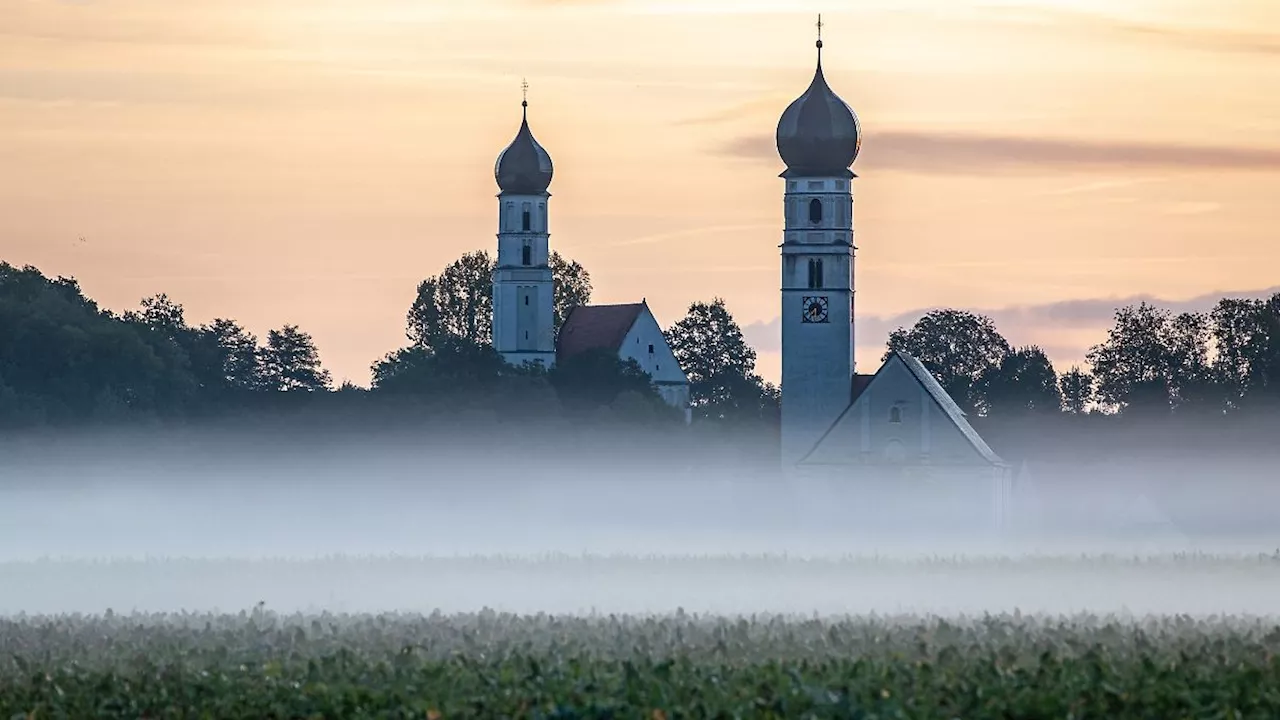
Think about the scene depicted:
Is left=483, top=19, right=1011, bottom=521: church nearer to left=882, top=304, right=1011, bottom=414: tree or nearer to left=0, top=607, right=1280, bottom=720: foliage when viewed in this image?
left=882, top=304, right=1011, bottom=414: tree

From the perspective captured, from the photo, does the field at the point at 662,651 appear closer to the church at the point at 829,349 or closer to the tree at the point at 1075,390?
the church at the point at 829,349

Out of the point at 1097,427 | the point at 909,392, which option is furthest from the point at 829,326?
the point at 1097,427

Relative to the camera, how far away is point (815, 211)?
378 ft

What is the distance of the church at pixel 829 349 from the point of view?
110688 millimetres

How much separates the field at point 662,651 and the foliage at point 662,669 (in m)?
0.04

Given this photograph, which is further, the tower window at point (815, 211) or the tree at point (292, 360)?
the tree at point (292, 360)

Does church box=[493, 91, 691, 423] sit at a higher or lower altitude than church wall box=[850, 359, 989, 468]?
higher

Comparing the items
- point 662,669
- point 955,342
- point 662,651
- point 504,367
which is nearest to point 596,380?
point 504,367

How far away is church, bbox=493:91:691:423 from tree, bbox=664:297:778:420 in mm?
12673

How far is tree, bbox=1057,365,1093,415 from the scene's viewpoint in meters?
149

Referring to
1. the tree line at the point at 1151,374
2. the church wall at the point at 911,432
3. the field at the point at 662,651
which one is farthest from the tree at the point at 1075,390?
the field at the point at 662,651

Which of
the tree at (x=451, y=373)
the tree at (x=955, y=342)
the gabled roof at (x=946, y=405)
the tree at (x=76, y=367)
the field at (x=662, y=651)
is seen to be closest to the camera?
the field at (x=662, y=651)

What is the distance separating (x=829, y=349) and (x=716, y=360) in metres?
64.8

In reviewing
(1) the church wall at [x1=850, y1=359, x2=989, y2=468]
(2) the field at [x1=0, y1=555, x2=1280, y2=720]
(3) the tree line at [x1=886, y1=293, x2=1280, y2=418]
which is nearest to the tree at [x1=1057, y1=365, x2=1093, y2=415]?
(3) the tree line at [x1=886, y1=293, x2=1280, y2=418]
